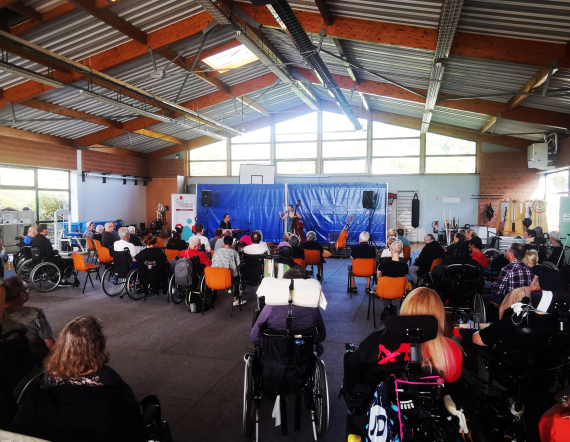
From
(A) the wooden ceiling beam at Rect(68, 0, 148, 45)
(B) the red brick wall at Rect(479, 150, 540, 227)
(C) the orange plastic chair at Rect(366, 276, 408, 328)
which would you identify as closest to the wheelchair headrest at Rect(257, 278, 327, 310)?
(C) the orange plastic chair at Rect(366, 276, 408, 328)

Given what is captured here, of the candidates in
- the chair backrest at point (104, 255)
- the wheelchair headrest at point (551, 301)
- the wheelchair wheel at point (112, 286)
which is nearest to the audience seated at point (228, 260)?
the wheelchair wheel at point (112, 286)

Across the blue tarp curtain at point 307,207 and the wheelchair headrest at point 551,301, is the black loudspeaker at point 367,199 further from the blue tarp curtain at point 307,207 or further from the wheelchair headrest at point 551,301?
the wheelchair headrest at point 551,301

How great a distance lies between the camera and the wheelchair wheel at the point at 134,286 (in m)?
5.97

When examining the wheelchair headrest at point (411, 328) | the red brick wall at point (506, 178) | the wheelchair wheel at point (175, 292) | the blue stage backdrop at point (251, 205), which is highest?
the red brick wall at point (506, 178)

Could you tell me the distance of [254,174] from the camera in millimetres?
13836

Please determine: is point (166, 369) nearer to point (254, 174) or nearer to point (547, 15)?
point (547, 15)

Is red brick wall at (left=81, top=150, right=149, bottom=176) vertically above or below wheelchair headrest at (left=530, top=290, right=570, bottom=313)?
above

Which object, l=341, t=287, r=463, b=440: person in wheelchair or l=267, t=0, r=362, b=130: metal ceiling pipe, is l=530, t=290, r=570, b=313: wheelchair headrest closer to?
l=341, t=287, r=463, b=440: person in wheelchair

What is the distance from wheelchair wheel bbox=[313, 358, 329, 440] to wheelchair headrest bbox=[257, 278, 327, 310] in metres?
0.41

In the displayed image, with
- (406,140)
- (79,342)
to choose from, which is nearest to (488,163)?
(406,140)

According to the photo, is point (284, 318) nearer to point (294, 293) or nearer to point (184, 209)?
point (294, 293)

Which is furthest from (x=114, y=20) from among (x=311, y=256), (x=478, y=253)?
(x=478, y=253)

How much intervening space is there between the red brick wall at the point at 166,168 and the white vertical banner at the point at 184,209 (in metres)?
3.01

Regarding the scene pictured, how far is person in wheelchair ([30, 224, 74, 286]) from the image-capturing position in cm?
646
